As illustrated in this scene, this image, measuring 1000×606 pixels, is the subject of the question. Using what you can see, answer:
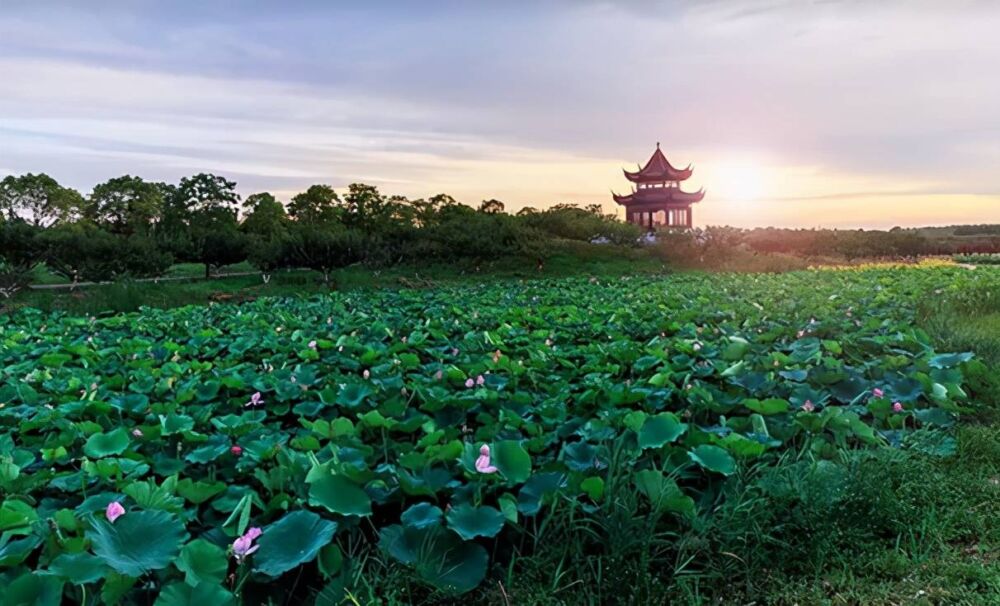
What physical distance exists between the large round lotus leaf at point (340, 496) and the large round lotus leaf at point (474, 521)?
0.69 ft

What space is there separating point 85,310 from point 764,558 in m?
8.07

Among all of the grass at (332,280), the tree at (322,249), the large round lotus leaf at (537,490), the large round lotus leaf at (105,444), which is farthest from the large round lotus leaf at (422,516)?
the tree at (322,249)

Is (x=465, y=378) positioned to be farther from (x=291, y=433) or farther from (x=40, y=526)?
(x=40, y=526)

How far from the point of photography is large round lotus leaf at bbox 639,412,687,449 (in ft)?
6.39

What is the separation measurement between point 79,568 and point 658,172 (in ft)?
106

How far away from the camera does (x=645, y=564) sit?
5.20 ft

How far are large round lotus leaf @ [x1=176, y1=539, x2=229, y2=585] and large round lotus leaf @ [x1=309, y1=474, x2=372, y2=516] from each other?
0.24m

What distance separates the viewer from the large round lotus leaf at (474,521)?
153cm

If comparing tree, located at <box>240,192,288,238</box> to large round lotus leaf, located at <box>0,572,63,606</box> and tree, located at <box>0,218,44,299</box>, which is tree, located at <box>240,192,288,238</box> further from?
large round lotus leaf, located at <box>0,572,63,606</box>

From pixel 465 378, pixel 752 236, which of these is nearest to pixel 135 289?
pixel 465 378

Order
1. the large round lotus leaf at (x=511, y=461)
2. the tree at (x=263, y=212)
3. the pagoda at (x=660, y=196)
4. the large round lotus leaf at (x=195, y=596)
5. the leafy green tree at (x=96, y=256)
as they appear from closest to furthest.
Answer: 1. the large round lotus leaf at (x=195, y=596)
2. the large round lotus leaf at (x=511, y=461)
3. the leafy green tree at (x=96, y=256)
4. the tree at (x=263, y=212)
5. the pagoda at (x=660, y=196)

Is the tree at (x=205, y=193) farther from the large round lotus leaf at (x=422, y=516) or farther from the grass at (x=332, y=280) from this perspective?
the large round lotus leaf at (x=422, y=516)

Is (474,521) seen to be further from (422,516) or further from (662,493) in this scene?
(662,493)

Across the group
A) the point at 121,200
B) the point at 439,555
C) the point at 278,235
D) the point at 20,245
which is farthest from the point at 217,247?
the point at 121,200
